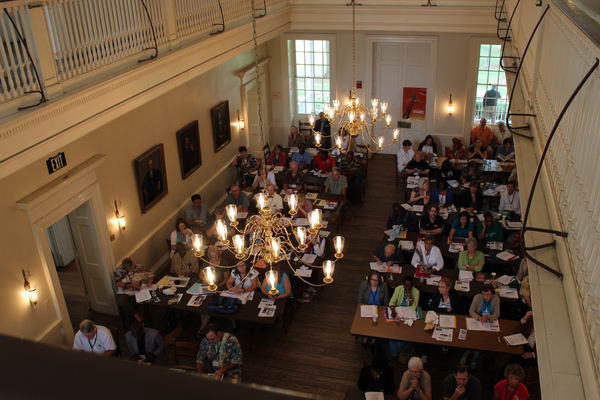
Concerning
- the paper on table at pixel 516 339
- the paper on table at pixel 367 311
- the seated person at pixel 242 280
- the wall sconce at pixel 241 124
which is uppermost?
the wall sconce at pixel 241 124

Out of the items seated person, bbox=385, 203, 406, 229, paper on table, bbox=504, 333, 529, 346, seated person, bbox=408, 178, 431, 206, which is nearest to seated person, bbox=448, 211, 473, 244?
seated person, bbox=385, 203, 406, 229

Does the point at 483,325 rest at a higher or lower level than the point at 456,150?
higher

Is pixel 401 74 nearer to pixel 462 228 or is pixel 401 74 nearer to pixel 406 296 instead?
pixel 462 228

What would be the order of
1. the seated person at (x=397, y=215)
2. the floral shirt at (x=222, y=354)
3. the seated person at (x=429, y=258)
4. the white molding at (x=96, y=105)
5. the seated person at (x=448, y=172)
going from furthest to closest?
1. the seated person at (x=448, y=172)
2. the seated person at (x=397, y=215)
3. the seated person at (x=429, y=258)
4. the floral shirt at (x=222, y=354)
5. the white molding at (x=96, y=105)

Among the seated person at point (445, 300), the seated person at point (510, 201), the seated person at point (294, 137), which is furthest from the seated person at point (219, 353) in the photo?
the seated person at point (294, 137)

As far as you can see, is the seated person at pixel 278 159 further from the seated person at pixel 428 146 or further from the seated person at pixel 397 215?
the seated person at pixel 397 215

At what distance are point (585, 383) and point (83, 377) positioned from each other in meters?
2.92

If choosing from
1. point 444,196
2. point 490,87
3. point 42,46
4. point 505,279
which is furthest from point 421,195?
point 42,46

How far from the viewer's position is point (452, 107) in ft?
53.3

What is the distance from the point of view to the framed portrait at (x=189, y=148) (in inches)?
474

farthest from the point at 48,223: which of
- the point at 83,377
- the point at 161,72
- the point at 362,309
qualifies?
the point at 83,377

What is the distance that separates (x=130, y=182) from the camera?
33.9 feet

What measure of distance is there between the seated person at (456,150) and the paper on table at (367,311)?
284 inches

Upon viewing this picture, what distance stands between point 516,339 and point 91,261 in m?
6.93
